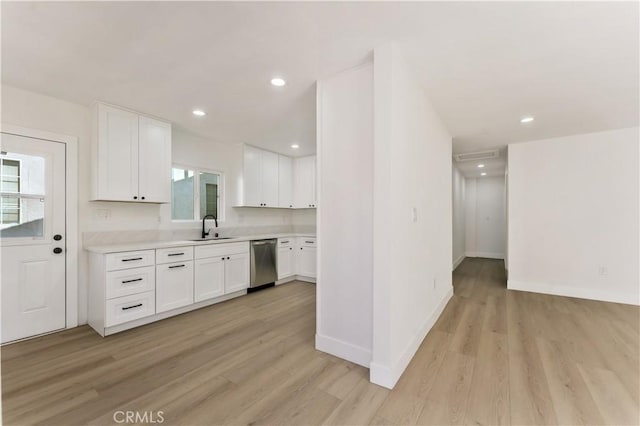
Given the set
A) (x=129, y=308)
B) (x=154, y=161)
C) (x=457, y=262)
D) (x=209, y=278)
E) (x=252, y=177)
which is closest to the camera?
(x=129, y=308)

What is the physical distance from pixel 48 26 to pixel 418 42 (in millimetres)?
2461

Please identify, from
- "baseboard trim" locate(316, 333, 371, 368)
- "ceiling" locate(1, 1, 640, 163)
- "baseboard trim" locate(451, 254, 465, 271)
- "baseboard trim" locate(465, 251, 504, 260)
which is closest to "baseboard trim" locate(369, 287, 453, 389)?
"baseboard trim" locate(316, 333, 371, 368)

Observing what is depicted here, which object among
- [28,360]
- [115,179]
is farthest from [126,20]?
[28,360]

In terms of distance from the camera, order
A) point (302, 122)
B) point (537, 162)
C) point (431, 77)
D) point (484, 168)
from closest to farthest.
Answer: point (431, 77), point (302, 122), point (537, 162), point (484, 168)

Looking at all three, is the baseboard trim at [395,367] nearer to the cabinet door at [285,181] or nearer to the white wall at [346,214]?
the white wall at [346,214]

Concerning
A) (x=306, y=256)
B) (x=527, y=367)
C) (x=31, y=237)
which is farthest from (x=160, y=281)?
(x=527, y=367)

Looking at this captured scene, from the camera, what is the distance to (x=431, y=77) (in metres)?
2.40

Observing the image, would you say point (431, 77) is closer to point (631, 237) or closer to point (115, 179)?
point (115, 179)

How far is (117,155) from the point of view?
3.06 m

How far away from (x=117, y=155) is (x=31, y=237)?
44.7 inches

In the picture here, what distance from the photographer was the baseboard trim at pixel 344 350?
7.20ft

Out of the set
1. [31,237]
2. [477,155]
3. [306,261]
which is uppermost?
[477,155]

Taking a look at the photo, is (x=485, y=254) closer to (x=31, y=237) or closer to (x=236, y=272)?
(x=236, y=272)

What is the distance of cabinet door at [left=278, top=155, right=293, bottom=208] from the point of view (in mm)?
5234
